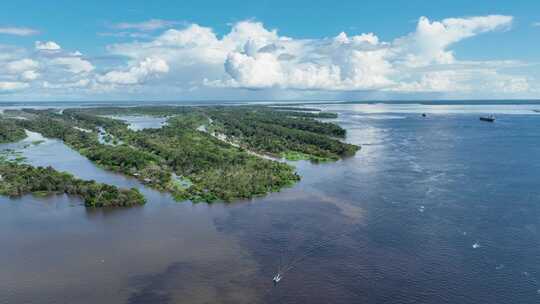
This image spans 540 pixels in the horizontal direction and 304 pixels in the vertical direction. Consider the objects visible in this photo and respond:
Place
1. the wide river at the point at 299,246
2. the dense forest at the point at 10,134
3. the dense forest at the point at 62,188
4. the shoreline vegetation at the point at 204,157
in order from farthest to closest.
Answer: the dense forest at the point at 10,134
the shoreline vegetation at the point at 204,157
the dense forest at the point at 62,188
the wide river at the point at 299,246

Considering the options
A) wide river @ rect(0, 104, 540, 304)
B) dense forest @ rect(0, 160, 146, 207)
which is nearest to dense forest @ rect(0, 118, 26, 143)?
dense forest @ rect(0, 160, 146, 207)

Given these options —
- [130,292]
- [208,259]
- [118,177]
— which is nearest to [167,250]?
[208,259]

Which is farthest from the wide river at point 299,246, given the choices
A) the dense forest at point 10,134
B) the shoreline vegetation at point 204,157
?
the dense forest at point 10,134

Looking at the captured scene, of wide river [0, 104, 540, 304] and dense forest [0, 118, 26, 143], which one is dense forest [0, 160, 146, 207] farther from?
dense forest [0, 118, 26, 143]

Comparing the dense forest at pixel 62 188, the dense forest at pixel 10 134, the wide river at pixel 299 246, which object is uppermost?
the dense forest at pixel 10 134

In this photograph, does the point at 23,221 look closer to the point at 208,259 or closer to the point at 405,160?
the point at 208,259

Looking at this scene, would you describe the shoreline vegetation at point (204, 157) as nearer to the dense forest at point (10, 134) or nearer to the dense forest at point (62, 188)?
the dense forest at point (10, 134)

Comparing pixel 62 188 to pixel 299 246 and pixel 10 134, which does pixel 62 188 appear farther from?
pixel 10 134
